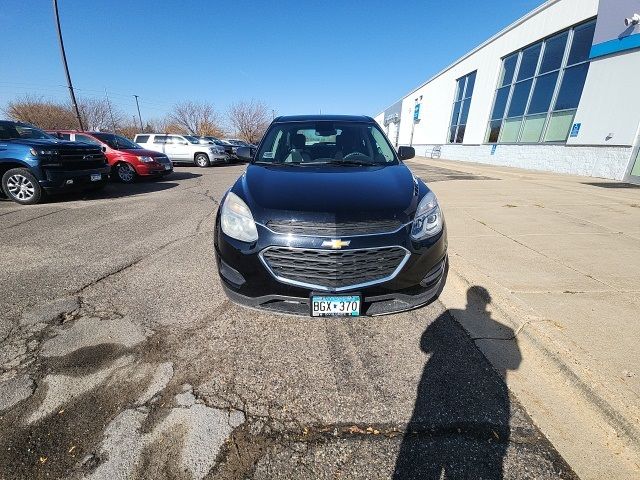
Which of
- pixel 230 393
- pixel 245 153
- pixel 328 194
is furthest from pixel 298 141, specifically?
pixel 230 393

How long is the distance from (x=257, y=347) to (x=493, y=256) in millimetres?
3119

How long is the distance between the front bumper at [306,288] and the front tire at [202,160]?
52.2 ft

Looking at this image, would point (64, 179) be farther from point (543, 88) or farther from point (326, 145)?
point (543, 88)

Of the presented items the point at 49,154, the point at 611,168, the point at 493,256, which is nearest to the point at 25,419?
the point at 493,256

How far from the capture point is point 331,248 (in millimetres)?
2068

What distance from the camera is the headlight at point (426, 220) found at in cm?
227

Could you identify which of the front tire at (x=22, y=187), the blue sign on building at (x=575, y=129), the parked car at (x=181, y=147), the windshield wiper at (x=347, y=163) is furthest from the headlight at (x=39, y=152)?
the blue sign on building at (x=575, y=129)

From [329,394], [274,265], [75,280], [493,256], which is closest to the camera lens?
[329,394]

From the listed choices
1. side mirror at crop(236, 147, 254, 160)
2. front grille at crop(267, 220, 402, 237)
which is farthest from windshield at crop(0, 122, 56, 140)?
front grille at crop(267, 220, 402, 237)

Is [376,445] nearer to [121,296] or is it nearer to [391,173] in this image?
[391,173]

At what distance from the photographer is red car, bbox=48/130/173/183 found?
991cm

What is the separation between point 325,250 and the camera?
81.7 inches

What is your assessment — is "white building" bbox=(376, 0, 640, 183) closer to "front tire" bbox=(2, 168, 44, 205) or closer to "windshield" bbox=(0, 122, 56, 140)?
"front tire" bbox=(2, 168, 44, 205)

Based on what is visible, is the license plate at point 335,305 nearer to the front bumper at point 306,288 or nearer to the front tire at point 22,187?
the front bumper at point 306,288
